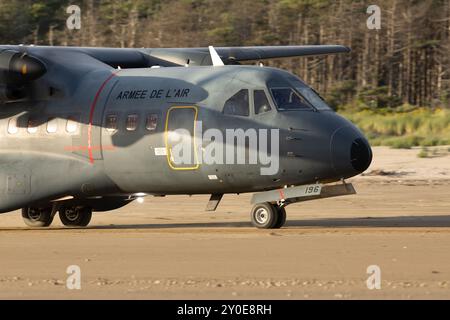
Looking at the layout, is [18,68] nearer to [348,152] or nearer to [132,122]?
[132,122]

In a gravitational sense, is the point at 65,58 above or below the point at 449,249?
above

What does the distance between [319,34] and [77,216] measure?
150 ft

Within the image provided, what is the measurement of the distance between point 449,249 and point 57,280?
5.98m

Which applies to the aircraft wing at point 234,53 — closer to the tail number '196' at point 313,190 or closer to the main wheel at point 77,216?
the main wheel at point 77,216

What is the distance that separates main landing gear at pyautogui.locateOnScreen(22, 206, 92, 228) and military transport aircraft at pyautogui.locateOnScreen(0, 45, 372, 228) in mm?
24

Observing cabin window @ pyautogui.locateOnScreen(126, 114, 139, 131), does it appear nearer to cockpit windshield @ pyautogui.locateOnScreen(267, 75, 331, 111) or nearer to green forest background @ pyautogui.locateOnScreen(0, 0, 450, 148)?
cockpit windshield @ pyautogui.locateOnScreen(267, 75, 331, 111)

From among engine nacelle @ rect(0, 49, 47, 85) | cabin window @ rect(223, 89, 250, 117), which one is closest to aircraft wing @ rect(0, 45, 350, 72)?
engine nacelle @ rect(0, 49, 47, 85)

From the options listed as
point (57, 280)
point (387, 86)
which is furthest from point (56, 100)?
point (387, 86)

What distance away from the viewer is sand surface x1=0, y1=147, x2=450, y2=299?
13.3 m

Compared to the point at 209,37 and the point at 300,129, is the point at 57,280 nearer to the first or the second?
the point at 300,129

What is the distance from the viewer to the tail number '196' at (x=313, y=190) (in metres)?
18.6

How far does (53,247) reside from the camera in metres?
17.8

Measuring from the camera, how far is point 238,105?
1917 centimetres
